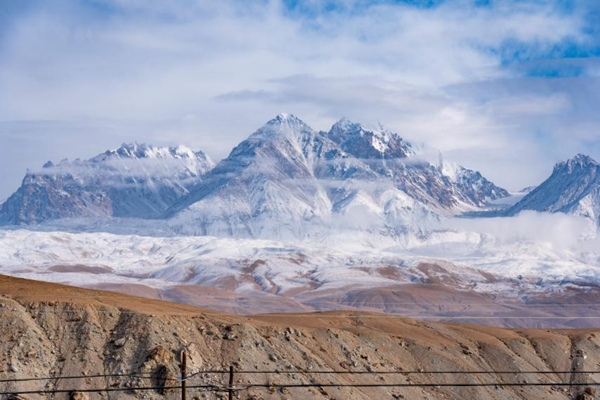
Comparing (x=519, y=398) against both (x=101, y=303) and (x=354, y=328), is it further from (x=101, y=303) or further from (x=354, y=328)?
(x=101, y=303)

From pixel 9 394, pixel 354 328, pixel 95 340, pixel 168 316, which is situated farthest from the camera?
pixel 354 328

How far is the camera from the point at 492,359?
10506cm

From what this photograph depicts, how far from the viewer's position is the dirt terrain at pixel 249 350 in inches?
3061

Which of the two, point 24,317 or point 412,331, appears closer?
point 24,317

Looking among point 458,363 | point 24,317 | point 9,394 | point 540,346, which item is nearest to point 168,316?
point 24,317

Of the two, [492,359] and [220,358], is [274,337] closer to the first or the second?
[220,358]

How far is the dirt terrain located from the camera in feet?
255

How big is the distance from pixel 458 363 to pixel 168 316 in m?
33.6

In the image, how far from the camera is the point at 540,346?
365ft

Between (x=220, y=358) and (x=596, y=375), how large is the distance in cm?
4660

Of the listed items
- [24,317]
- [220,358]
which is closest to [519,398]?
A: [220,358]

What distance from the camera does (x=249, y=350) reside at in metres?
86.4

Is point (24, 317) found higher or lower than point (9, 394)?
higher

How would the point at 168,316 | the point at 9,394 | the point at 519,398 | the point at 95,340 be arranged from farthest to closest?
1. the point at 519,398
2. the point at 168,316
3. the point at 95,340
4. the point at 9,394
